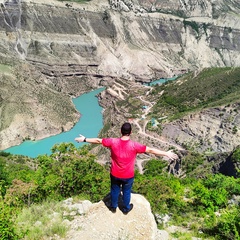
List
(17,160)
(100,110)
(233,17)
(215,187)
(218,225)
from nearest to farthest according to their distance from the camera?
(218,225) → (215,187) → (17,160) → (100,110) → (233,17)

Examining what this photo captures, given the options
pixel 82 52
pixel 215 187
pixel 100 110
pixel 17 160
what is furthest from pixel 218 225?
pixel 82 52

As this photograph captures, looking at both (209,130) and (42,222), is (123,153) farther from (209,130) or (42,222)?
(209,130)

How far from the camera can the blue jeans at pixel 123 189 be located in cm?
1182

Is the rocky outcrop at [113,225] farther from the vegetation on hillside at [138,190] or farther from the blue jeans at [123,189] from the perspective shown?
the vegetation on hillside at [138,190]

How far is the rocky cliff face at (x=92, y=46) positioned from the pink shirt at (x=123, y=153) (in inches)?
2757

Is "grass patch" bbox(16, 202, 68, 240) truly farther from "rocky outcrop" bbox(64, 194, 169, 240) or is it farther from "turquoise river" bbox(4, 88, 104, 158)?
"turquoise river" bbox(4, 88, 104, 158)

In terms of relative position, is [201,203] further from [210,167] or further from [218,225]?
[210,167]

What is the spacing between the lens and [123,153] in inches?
451

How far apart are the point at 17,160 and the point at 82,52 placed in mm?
80389

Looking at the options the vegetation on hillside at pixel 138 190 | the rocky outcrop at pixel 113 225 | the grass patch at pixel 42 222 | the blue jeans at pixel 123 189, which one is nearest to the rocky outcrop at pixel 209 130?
the vegetation on hillside at pixel 138 190

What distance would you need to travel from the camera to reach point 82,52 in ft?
443

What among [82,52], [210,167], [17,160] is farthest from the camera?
[82,52]

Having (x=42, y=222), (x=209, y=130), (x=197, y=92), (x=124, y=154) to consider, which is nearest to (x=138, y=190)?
(x=42, y=222)

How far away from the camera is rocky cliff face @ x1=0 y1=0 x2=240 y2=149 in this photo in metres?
89.7
